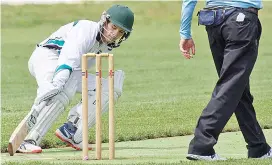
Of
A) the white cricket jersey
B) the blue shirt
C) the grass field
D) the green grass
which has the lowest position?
the grass field

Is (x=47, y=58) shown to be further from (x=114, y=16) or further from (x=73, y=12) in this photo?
(x=73, y=12)

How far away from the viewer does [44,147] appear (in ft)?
32.0

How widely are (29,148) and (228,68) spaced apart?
227 centimetres

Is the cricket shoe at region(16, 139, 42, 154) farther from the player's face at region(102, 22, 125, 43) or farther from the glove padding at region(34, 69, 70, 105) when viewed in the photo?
the player's face at region(102, 22, 125, 43)

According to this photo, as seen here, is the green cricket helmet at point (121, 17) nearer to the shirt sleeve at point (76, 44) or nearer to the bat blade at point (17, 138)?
the shirt sleeve at point (76, 44)

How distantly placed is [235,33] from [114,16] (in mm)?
1524

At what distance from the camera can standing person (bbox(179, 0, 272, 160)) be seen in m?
7.73

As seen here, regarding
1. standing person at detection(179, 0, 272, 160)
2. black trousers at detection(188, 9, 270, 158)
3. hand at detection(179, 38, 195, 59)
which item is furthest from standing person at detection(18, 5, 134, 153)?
black trousers at detection(188, 9, 270, 158)

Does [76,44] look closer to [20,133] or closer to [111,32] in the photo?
[111,32]

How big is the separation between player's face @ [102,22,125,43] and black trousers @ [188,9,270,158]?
1284mm

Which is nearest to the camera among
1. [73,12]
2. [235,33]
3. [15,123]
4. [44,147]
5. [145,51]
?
[235,33]

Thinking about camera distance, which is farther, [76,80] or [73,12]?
[73,12]

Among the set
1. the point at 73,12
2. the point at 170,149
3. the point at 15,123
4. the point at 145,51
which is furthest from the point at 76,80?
the point at 73,12

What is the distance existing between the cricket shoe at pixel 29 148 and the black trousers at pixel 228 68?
1.77 metres
